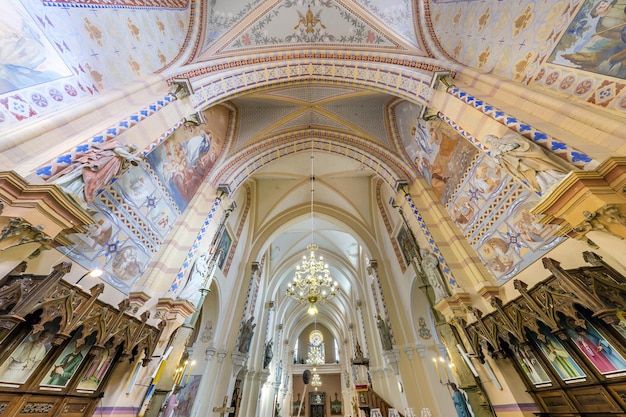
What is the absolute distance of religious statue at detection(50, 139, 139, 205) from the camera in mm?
2836

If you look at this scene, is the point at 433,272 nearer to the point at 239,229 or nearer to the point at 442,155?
the point at 442,155

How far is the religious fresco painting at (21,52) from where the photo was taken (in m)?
2.84

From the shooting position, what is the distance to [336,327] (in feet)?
78.7

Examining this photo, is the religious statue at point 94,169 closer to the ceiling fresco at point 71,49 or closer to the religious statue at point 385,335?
the ceiling fresco at point 71,49

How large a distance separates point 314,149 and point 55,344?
7.57m

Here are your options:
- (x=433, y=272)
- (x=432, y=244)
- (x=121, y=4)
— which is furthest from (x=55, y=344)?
(x=432, y=244)

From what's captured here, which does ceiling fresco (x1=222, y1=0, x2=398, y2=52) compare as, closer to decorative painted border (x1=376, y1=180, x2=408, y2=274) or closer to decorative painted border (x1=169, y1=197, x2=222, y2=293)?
decorative painted border (x1=169, y1=197, x2=222, y2=293)

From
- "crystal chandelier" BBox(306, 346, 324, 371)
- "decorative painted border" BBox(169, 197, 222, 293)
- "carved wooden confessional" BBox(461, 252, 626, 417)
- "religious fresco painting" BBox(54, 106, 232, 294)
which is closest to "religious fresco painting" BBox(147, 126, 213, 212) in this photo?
"religious fresco painting" BBox(54, 106, 232, 294)

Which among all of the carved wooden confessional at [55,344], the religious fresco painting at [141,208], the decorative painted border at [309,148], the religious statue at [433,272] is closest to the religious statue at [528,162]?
the religious statue at [433,272]

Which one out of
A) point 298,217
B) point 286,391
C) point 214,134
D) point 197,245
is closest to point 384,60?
point 214,134

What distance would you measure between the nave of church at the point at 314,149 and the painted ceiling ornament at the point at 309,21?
35 millimetres

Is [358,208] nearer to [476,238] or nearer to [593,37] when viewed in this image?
[476,238]

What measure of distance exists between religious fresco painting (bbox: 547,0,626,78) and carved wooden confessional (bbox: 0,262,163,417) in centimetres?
740

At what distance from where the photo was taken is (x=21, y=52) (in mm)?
2990
